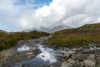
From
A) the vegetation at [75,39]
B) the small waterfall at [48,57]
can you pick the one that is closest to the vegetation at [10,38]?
the vegetation at [75,39]

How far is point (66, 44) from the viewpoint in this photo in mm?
54562

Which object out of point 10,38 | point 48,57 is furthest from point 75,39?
point 10,38

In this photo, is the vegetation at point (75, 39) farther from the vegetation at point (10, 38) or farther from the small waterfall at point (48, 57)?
the vegetation at point (10, 38)

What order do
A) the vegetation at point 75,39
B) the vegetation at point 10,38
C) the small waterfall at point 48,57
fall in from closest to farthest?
1. the small waterfall at point 48,57
2. the vegetation at point 10,38
3. the vegetation at point 75,39

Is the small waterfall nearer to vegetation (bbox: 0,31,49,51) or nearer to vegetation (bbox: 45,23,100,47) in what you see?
vegetation (bbox: 45,23,100,47)

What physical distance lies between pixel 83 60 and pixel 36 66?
375 inches

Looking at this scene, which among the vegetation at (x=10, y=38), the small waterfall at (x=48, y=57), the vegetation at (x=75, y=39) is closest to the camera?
the small waterfall at (x=48, y=57)

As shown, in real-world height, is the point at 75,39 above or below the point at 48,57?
above

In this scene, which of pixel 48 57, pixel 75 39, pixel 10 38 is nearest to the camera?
pixel 48 57

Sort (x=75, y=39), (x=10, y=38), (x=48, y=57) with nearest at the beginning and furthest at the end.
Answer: (x=48, y=57) < (x=75, y=39) < (x=10, y=38)

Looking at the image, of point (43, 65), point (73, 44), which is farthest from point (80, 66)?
point (73, 44)

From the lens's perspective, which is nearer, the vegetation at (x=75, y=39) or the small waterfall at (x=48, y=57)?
the small waterfall at (x=48, y=57)

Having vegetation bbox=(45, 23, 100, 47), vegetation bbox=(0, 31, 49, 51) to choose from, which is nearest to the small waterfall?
vegetation bbox=(45, 23, 100, 47)

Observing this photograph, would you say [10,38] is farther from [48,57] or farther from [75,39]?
[48,57]
